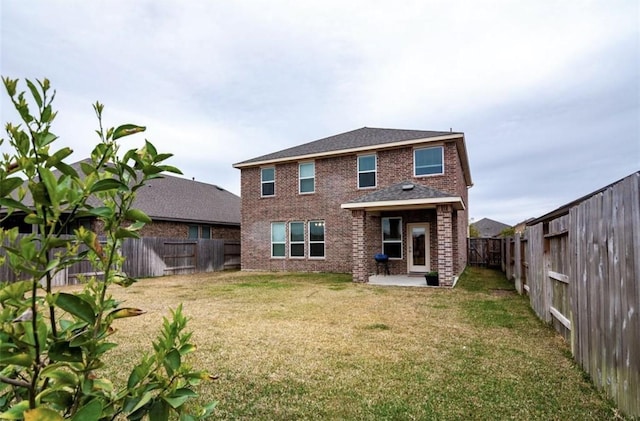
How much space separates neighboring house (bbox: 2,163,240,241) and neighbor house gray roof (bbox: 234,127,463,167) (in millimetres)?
4725

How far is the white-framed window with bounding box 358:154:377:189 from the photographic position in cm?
1549

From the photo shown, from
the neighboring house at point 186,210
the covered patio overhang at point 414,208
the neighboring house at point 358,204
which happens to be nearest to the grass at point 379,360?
the covered patio overhang at point 414,208

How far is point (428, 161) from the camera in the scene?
1425cm

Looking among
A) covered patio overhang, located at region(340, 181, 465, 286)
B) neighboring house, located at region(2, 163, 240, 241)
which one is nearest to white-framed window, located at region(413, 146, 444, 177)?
covered patio overhang, located at region(340, 181, 465, 286)

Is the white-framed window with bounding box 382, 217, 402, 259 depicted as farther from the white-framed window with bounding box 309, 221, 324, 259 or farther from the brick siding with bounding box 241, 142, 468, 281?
the white-framed window with bounding box 309, 221, 324, 259

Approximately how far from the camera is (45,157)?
46.0 inches

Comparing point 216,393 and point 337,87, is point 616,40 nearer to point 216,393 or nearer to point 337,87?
point 337,87

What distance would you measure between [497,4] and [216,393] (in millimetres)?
9458

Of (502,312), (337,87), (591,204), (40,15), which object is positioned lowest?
(502,312)

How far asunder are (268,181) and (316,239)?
4.07m

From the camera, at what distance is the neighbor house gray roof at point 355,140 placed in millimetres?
14898

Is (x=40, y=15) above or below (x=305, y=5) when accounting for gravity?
below

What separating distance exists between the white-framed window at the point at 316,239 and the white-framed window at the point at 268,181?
9.44ft

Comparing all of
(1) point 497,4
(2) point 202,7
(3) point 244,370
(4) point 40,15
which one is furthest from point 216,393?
(1) point 497,4
